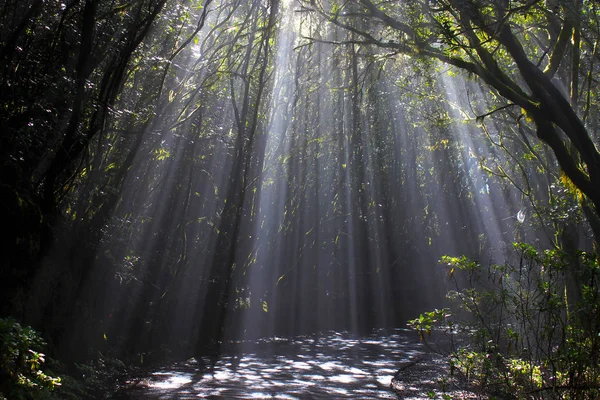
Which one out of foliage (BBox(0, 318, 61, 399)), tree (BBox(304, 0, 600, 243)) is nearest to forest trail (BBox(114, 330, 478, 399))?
tree (BBox(304, 0, 600, 243))

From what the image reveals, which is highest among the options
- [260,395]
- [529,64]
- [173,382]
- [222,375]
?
[529,64]

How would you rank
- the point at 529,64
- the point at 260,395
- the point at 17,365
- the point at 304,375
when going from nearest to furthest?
the point at 17,365 < the point at 529,64 < the point at 260,395 < the point at 304,375

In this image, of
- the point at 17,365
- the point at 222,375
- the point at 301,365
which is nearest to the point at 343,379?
the point at 301,365

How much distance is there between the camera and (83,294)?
1066 cm

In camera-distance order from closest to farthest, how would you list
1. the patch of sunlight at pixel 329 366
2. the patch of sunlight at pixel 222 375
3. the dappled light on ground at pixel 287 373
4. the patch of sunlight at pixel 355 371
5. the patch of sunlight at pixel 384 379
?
the dappled light on ground at pixel 287 373
the patch of sunlight at pixel 384 379
the patch of sunlight at pixel 222 375
the patch of sunlight at pixel 355 371
the patch of sunlight at pixel 329 366

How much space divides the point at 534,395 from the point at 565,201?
296 inches

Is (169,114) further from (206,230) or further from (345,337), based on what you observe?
(345,337)

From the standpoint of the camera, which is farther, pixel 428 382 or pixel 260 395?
pixel 428 382

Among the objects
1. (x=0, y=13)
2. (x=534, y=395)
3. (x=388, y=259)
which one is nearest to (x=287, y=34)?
Result: (x=0, y=13)

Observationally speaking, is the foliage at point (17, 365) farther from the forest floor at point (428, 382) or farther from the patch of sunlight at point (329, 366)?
the patch of sunlight at point (329, 366)

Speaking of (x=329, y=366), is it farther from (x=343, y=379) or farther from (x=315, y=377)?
(x=343, y=379)

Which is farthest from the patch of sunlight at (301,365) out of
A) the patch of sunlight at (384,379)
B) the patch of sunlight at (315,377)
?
the patch of sunlight at (384,379)

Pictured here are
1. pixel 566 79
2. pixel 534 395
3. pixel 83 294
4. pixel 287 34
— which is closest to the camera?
pixel 534 395

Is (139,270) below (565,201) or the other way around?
below
